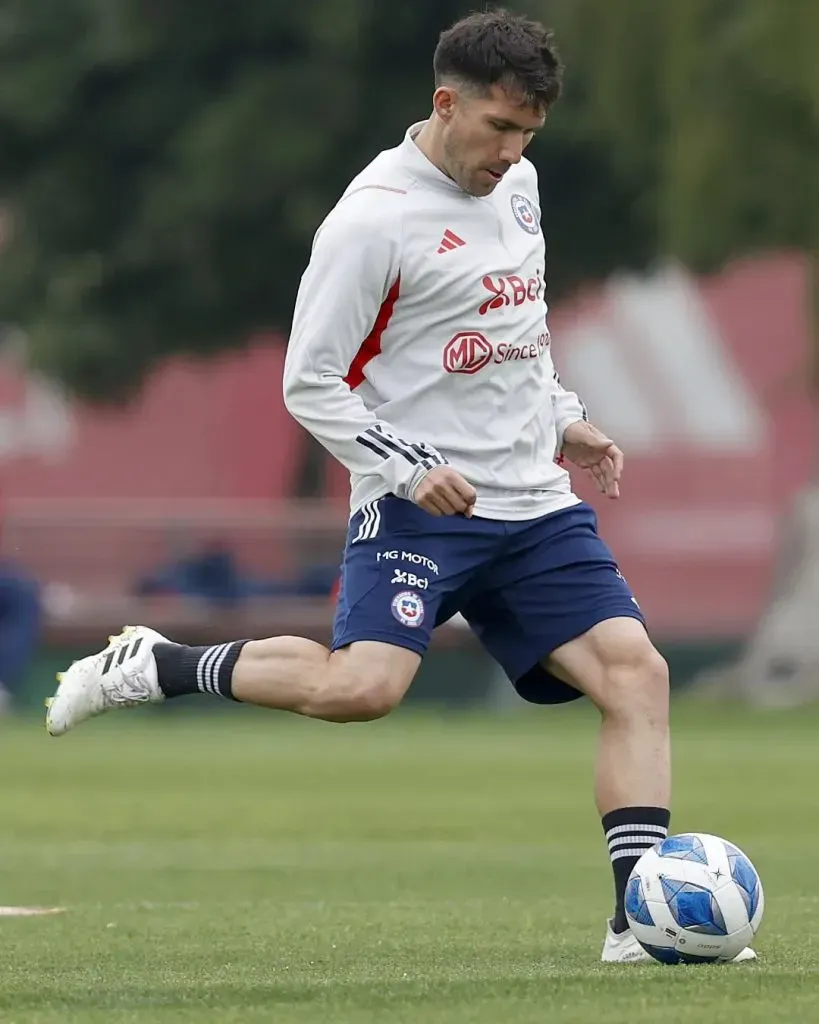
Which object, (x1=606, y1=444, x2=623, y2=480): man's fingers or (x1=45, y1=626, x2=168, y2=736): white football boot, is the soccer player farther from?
(x1=606, y1=444, x2=623, y2=480): man's fingers

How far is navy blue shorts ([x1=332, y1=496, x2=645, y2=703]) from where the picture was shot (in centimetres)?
696

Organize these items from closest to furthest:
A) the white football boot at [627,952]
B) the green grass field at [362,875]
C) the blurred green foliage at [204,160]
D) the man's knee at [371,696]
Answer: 1. the green grass field at [362,875]
2. the white football boot at [627,952]
3. the man's knee at [371,696]
4. the blurred green foliage at [204,160]

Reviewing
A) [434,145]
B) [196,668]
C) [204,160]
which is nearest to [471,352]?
[434,145]

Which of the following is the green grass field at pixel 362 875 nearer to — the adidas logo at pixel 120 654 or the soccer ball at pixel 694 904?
the soccer ball at pixel 694 904

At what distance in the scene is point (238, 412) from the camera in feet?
138

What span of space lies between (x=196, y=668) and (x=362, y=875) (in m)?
3.17

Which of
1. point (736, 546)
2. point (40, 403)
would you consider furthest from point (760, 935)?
point (40, 403)

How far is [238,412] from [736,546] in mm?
16410

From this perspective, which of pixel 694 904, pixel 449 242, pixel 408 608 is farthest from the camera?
pixel 449 242

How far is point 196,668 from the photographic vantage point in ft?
23.3

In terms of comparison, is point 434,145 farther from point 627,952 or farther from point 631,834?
point 627,952

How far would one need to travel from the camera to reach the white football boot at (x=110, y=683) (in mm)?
7199

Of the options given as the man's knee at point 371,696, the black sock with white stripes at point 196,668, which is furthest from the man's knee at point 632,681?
the black sock with white stripes at point 196,668

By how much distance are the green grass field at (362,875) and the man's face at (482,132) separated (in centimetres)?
213
